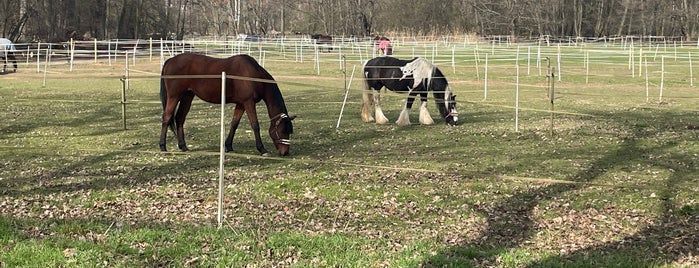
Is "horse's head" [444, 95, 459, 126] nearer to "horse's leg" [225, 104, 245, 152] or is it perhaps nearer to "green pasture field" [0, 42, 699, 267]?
"green pasture field" [0, 42, 699, 267]

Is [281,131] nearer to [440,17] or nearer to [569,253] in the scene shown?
[569,253]

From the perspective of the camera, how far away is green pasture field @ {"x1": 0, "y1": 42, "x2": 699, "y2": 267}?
4.81m

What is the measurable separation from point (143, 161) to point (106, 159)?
544 millimetres

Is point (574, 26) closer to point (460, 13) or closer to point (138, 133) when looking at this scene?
point (460, 13)

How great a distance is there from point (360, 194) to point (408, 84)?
670 cm

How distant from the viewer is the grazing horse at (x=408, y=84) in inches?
511

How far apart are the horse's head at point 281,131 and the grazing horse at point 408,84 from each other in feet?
12.3

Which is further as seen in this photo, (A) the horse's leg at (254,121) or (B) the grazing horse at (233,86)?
(A) the horse's leg at (254,121)

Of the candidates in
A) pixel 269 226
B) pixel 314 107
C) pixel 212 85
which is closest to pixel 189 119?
pixel 314 107

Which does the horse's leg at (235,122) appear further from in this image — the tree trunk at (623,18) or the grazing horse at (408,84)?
the tree trunk at (623,18)

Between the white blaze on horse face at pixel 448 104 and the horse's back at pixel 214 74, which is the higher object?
the horse's back at pixel 214 74

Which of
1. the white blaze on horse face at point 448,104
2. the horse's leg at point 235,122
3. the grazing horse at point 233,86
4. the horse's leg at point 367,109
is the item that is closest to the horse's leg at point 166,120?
the grazing horse at point 233,86

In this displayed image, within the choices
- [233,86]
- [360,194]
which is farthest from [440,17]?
[360,194]

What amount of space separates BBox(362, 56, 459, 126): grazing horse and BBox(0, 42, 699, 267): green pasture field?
0.35 m
